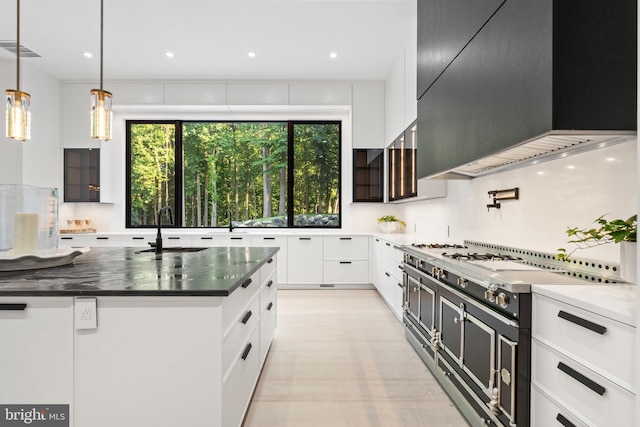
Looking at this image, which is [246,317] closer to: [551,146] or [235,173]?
[551,146]

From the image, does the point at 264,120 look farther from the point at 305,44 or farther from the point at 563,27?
the point at 563,27

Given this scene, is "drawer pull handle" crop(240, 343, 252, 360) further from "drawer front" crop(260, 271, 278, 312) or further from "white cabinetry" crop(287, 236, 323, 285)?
"white cabinetry" crop(287, 236, 323, 285)

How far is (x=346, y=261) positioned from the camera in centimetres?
529

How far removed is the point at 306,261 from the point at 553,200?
12.0 ft

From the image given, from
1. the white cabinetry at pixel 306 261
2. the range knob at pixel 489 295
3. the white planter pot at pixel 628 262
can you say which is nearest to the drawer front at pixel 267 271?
the range knob at pixel 489 295

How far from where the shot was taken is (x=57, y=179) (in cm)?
548

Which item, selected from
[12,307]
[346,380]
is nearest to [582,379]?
[346,380]

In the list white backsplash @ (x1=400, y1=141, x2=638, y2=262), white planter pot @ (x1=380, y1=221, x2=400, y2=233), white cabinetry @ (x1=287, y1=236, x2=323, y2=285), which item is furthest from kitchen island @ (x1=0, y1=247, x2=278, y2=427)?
white planter pot @ (x1=380, y1=221, x2=400, y2=233)

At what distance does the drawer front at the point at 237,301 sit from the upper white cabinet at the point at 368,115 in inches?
150

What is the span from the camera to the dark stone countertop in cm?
140

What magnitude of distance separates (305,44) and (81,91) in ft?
12.1

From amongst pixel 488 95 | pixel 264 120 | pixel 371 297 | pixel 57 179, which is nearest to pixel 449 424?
pixel 488 95

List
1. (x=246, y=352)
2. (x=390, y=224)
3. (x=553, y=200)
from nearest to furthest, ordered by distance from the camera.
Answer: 1. (x=246, y=352)
2. (x=553, y=200)
3. (x=390, y=224)

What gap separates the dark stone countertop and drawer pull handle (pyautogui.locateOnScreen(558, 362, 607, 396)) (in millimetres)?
1274
